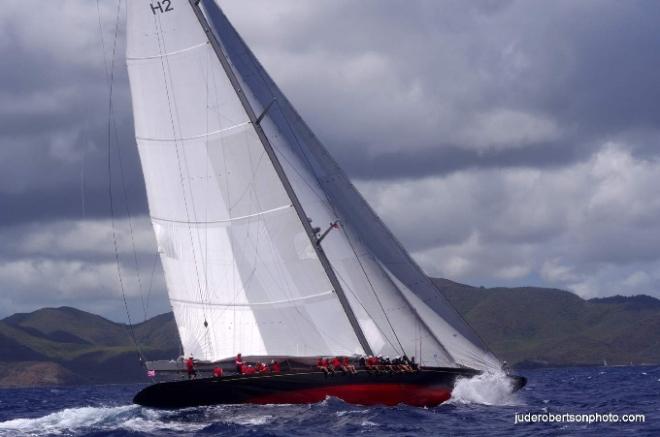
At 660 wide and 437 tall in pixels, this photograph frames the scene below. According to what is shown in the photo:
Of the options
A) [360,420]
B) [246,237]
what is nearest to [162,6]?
[246,237]

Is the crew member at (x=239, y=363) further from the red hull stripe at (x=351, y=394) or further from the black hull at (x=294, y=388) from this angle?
the red hull stripe at (x=351, y=394)

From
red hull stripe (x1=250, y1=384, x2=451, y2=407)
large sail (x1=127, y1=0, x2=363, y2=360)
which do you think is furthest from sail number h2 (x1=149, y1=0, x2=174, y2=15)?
red hull stripe (x1=250, y1=384, x2=451, y2=407)

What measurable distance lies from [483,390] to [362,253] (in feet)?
23.7

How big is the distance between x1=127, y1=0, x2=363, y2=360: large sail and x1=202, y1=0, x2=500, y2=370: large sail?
1.25 m

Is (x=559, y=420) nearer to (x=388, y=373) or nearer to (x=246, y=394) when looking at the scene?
(x=388, y=373)

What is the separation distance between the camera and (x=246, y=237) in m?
41.8

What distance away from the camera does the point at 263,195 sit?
41719 millimetres

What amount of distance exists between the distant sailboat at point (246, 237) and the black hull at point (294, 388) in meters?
1.28

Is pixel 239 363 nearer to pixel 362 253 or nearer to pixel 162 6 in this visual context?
pixel 362 253

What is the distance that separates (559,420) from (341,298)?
30.8ft

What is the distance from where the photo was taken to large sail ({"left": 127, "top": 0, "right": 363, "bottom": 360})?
41.6 m

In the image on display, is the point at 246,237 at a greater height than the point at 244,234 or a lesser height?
lesser

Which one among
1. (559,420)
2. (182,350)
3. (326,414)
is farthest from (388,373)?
(182,350)

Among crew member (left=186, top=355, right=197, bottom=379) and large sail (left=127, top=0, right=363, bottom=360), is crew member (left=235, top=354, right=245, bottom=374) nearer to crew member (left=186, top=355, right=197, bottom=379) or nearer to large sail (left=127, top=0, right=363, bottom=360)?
large sail (left=127, top=0, right=363, bottom=360)
